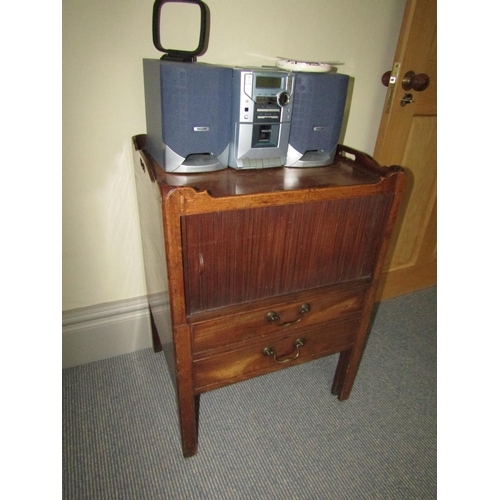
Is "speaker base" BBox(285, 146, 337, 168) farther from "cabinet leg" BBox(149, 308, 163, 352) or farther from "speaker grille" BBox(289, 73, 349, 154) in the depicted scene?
"cabinet leg" BBox(149, 308, 163, 352)

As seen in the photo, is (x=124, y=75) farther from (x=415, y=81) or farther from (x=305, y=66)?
(x=415, y=81)

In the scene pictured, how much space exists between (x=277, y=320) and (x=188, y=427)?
401 mm

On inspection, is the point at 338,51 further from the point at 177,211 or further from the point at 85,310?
the point at 85,310

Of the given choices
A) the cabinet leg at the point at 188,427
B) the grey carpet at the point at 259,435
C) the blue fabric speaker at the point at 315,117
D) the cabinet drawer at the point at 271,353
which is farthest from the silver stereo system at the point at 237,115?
the grey carpet at the point at 259,435

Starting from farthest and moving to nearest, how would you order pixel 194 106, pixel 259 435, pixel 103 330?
pixel 103 330 < pixel 259 435 < pixel 194 106

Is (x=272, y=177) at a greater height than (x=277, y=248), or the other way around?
(x=272, y=177)

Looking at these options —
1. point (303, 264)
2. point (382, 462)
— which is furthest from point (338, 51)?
point (382, 462)

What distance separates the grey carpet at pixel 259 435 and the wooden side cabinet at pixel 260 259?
0.44 ft

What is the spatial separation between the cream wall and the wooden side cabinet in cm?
13

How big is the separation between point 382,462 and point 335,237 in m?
0.74

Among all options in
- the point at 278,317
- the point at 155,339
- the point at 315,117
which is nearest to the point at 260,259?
the point at 278,317

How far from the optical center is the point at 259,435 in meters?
1.10

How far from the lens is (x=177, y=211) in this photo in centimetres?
66

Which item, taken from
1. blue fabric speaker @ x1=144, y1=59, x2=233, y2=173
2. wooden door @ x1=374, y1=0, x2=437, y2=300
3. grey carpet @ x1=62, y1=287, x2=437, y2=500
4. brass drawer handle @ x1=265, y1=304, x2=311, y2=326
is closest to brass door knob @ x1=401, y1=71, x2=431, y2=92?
wooden door @ x1=374, y1=0, x2=437, y2=300
